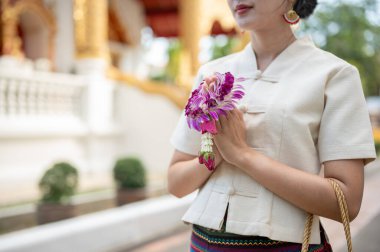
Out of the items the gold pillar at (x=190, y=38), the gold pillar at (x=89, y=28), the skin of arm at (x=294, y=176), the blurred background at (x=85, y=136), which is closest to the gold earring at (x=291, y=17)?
the skin of arm at (x=294, y=176)

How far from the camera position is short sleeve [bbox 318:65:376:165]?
117 cm

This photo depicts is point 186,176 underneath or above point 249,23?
underneath

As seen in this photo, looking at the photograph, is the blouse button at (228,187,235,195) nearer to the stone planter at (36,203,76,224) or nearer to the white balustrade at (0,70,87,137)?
the stone planter at (36,203,76,224)

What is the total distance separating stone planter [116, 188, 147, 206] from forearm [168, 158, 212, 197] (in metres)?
4.28

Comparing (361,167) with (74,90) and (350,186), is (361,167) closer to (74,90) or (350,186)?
Answer: (350,186)

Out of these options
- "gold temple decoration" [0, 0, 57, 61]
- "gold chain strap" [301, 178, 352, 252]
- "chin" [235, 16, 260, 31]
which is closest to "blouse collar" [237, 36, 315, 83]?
"chin" [235, 16, 260, 31]

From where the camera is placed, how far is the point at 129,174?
566cm

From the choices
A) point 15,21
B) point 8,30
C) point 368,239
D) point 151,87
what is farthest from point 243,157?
point 15,21

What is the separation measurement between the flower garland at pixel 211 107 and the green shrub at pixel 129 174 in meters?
4.56

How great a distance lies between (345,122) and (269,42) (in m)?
0.33

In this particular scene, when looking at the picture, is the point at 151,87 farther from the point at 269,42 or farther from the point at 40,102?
the point at 269,42

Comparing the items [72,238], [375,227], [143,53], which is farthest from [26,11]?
[375,227]

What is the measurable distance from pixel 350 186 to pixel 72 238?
120 inches

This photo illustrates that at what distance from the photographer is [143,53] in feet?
46.9
